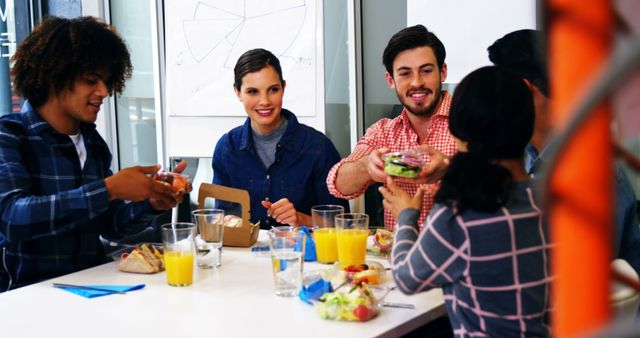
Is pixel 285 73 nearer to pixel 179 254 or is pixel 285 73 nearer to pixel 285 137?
pixel 285 137

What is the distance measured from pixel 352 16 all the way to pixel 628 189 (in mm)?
2175

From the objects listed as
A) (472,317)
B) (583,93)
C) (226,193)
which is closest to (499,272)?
(472,317)

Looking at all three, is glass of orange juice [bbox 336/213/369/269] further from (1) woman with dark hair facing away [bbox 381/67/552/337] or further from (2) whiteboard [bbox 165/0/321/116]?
(2) whiteboard [bbox 165/0/321/116]

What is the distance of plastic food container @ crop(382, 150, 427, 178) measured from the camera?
1922mm

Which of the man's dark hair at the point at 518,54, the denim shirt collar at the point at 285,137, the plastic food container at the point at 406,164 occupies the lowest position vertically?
the plastic food container at the point at 406,164

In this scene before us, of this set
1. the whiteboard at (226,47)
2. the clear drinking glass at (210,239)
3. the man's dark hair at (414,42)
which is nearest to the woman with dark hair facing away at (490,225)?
the clear drinking glass at (210,239)

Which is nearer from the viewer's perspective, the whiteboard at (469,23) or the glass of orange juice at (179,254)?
the glass of orange juice at (179,254)

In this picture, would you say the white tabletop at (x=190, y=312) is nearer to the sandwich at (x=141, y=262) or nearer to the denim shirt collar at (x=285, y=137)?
the sandwich at (x=141, y=262)

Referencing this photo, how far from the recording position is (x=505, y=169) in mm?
1401

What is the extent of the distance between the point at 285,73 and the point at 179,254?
208 cm

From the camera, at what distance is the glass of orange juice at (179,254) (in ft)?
5.86

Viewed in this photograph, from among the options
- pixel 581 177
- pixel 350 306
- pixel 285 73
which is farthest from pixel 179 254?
pixel 285 73

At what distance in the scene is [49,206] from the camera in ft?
6.28

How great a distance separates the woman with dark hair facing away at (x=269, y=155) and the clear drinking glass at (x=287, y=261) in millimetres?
989
